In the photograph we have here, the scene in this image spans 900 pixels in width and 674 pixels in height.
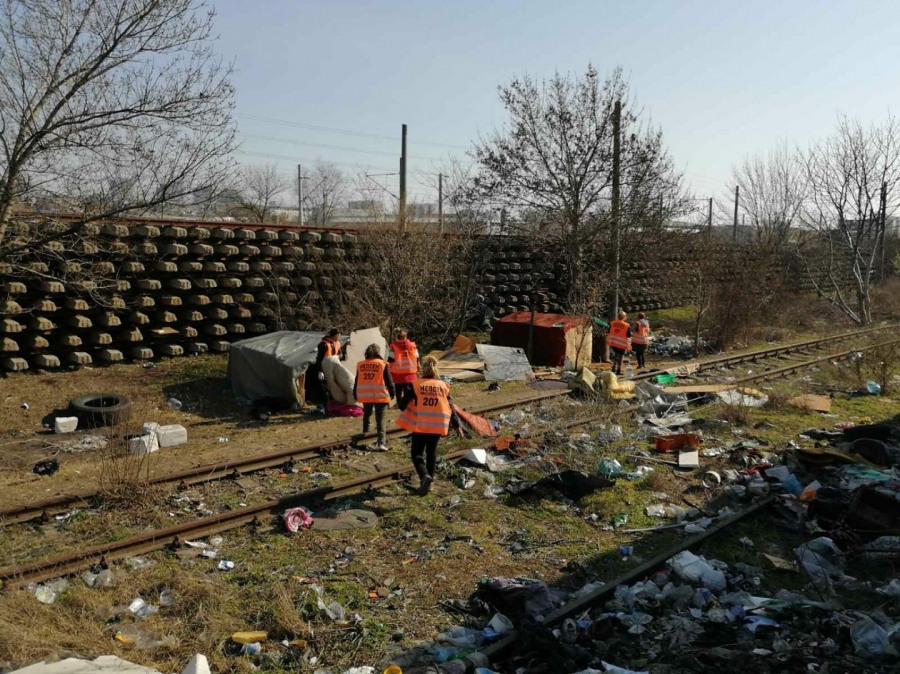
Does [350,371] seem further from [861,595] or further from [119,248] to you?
[861,595]

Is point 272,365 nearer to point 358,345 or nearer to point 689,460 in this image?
point 358,345

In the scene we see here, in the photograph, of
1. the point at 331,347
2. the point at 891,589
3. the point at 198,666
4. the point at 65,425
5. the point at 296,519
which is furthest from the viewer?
the point at 331,347

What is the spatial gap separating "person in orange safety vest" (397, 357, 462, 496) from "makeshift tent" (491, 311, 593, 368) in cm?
1042

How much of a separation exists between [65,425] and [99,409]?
0.69 meters

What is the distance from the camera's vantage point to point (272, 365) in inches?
544

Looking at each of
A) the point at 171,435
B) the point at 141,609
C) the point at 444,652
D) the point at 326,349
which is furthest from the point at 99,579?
the point at 326,349

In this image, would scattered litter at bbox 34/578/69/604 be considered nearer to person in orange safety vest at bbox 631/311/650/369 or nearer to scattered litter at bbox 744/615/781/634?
scattered litter at bbox 744/615/781/634

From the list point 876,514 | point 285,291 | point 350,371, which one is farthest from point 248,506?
point 285,291

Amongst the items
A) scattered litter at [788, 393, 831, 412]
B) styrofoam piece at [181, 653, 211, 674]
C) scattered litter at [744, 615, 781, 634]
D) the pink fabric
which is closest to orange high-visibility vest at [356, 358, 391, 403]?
the pink fabric

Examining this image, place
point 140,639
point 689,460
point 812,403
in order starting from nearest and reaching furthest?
point 140,639 < point 689,460 < point 812,403

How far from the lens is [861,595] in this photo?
650cm

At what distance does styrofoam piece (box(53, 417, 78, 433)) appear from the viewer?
1177 centimetres

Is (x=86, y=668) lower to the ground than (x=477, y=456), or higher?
higher

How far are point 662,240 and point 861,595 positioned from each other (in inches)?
679
